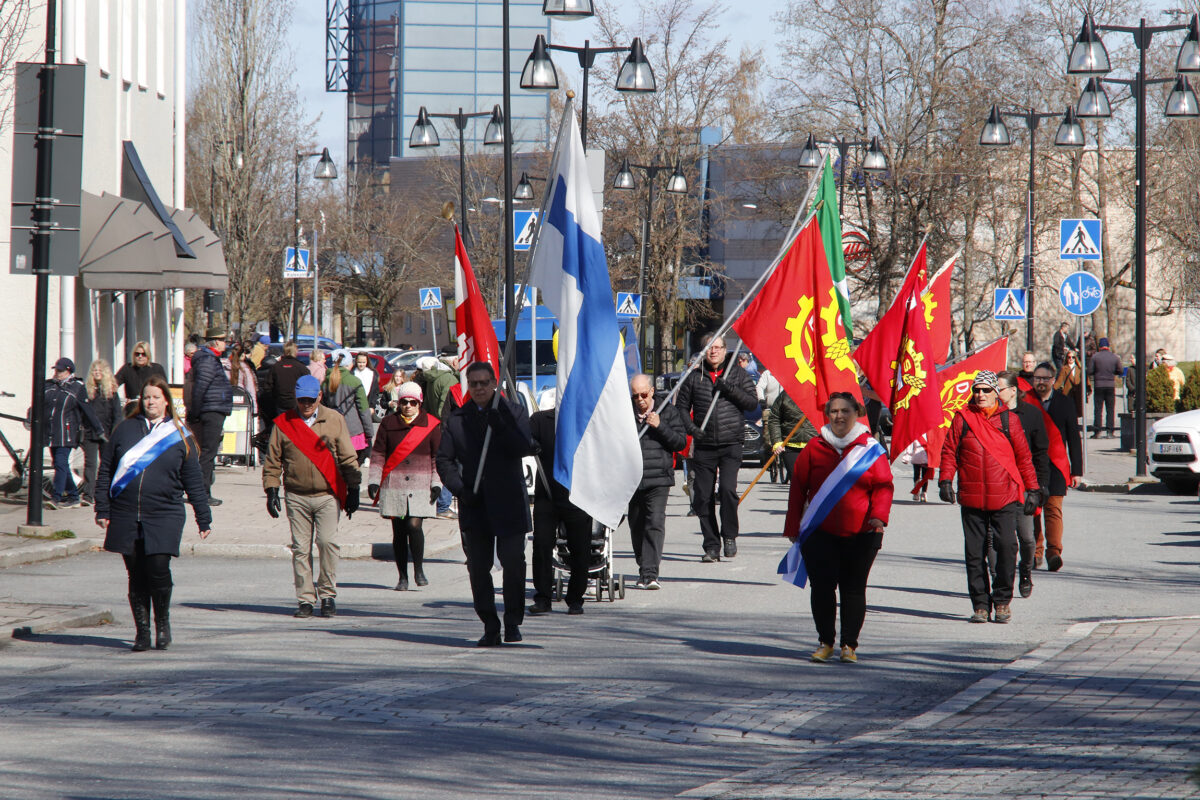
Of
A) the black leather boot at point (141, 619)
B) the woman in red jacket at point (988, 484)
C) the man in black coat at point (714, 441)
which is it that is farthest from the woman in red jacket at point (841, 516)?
the man in black coat at point (714, 441)

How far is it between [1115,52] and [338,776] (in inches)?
1861

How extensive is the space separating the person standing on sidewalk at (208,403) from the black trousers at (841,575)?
1063cm

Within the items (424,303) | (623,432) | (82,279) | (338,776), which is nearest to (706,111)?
(424,303)

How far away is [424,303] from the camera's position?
1458 inches

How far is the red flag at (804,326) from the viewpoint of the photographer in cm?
1209

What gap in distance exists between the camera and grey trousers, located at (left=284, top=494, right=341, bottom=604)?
37.7 ft

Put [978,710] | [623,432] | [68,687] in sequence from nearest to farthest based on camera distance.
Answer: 1. [978,710]
2. [68,687]
3. [623,432]

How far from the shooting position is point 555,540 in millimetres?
11633

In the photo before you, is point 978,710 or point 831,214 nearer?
point 978,710

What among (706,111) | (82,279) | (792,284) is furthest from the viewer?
(706,111)

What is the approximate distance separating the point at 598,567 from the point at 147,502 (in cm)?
363

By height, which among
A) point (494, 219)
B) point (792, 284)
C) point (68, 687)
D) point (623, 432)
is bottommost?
point (68, 687)

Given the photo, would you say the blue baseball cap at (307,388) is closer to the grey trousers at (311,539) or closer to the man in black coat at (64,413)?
the grey trousers at (311,539)

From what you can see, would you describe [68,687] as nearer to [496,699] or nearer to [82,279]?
[496,699]
